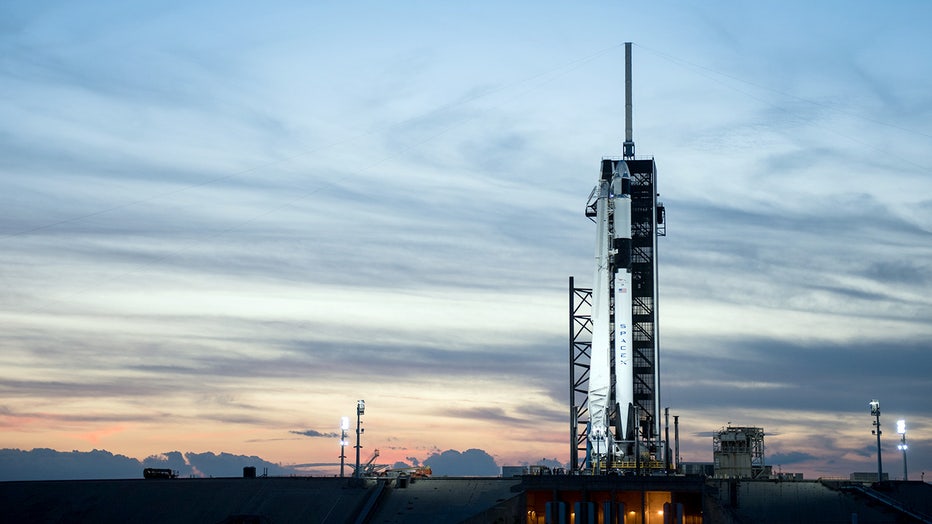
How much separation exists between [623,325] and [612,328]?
14.7 ft

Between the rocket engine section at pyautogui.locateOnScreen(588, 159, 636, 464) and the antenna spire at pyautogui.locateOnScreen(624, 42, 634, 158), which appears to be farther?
the antenna spire at pyautogui.locateOnScreen(624, 42, 634, 158)

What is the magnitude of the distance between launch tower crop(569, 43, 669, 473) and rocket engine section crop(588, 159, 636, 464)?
92 millimetres

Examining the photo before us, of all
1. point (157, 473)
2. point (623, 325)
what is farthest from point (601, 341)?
point (157, 473)

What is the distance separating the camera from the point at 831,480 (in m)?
83.9

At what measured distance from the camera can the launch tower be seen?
98.9m

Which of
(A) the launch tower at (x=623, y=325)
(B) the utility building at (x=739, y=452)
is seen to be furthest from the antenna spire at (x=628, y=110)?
(B) the utility building at (x=739, y=452)

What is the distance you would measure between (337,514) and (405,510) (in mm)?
5257

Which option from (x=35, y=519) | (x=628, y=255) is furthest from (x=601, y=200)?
(x=35, y=519)

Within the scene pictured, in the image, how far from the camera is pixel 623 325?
101 m

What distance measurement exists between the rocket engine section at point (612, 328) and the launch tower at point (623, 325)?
0.30 ft

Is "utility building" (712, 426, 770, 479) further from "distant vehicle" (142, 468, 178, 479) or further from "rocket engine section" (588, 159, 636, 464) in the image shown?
"distant vehicle" (142, 468, 178, 479)

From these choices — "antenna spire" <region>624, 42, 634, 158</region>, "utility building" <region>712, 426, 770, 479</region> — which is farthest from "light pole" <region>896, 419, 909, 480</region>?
"antenna spire" <region>624, 42, 634, 158</region>

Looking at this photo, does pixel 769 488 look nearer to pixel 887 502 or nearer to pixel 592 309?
pixel 887 502

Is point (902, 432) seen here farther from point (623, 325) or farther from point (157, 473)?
point (157, 473)
